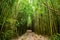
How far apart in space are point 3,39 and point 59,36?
11.4ft

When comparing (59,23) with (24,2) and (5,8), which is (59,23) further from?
(24,2)

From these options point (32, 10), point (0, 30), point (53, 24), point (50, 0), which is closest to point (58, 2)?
point (50, 0)

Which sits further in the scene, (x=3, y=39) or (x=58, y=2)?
(x=3, y=39)

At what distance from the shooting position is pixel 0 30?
8609mm

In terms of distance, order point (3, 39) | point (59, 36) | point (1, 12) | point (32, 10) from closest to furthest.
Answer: point (59, 36) < point (1, 12) < point (3, 39) < point (32, 10)

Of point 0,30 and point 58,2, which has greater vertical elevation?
point 58,2

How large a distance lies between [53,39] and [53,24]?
1.51m

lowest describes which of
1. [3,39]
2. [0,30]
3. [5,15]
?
[3,39]

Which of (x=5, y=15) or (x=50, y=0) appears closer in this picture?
(x=50, y=0)

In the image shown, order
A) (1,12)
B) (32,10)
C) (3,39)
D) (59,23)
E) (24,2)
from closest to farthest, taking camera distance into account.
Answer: (1,12), (3,39), (59,23), (24,2), (32,10)

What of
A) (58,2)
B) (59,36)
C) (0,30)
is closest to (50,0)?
(58,2)

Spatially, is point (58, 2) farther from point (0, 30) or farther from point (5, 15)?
point (0, 30)

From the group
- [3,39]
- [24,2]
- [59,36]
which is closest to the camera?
[59,36]

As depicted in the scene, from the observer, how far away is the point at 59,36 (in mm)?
7566
